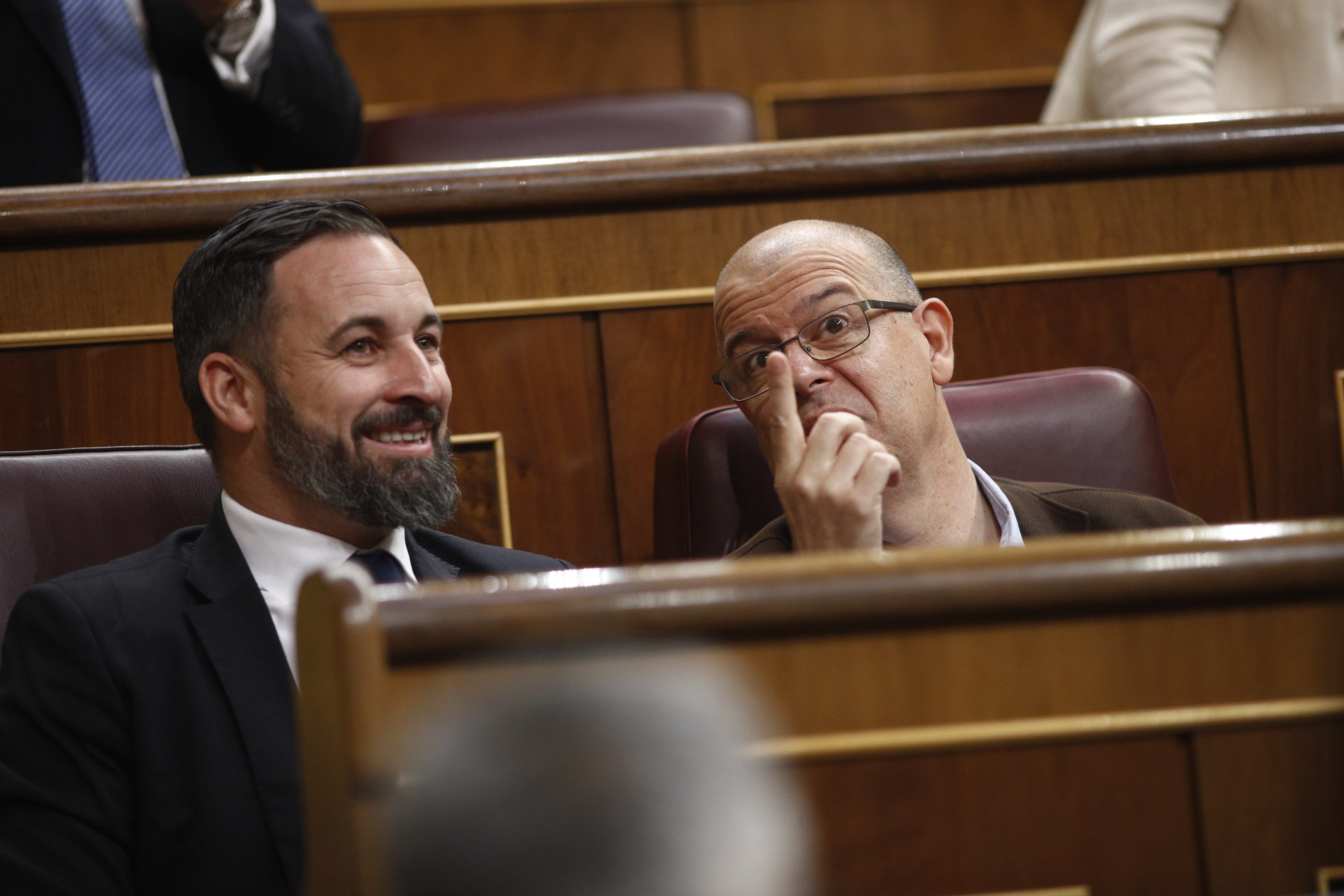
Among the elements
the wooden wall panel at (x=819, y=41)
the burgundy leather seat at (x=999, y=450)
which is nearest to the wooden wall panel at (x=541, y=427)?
the burgundy leather seat at (x=999, y=450)

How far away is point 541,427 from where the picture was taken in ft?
4.83

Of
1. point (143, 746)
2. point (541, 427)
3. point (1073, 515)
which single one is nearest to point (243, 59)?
point (541, 427)

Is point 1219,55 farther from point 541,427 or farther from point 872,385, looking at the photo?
point 541,427

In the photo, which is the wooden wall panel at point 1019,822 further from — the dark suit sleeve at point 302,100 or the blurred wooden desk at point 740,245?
the dark suit sleeve at point 302,100

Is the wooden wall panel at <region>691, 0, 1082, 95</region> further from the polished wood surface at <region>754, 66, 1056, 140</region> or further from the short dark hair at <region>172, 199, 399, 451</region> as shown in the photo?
the short dark hair at <region>172, 199, 399, 451</region>

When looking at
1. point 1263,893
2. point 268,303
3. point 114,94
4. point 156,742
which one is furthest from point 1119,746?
point 114,94

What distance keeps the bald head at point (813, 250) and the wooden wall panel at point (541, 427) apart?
22 cm

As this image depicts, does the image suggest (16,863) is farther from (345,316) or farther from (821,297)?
(821,297)

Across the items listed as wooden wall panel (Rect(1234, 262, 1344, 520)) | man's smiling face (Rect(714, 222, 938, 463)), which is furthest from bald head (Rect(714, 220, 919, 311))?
wooden wall panel (Rect(1234, 262, 1344, 520))

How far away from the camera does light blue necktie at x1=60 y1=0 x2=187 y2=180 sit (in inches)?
62.4

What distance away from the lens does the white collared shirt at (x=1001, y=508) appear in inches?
49.4

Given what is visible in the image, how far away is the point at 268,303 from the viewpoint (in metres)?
1.18

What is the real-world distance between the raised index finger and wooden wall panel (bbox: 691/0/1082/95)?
77.5 inches

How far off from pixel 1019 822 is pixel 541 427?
3.03 feet
